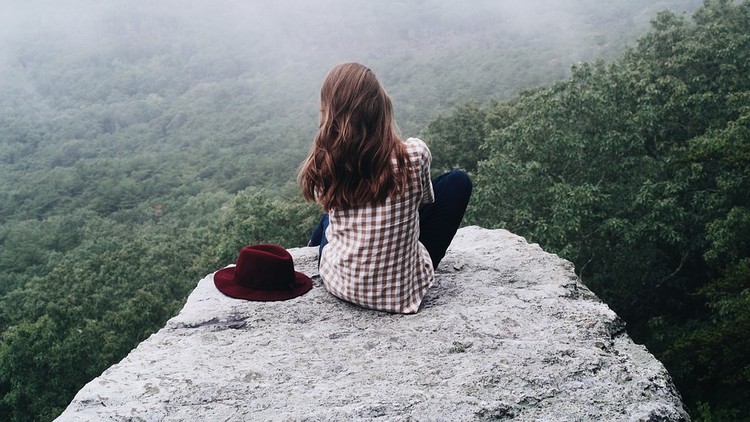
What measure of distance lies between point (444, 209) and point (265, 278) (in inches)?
50.7

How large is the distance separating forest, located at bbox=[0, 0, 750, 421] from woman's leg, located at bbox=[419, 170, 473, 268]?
6847 millimetres

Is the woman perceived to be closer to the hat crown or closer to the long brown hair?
the long brown hair

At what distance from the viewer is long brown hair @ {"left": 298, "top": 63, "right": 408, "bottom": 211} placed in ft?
10.9

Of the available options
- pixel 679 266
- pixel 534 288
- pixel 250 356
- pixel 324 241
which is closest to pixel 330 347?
pixel 250 356

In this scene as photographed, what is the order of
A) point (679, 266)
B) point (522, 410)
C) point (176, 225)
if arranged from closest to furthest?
point (522, 410) < point (679, 266) < point (176, 225)

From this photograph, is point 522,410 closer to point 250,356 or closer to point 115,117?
point 250,356

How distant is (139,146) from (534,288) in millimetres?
86418

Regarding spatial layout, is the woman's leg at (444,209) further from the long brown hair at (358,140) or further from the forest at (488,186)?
the forest at (488,186)

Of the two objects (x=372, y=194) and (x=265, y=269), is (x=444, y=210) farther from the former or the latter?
(x=265, y=269)

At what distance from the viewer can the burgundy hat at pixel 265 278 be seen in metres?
3.99

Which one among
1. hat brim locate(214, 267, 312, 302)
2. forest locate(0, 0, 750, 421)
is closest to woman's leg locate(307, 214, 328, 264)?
hat brim locate(214, 267, 312, 302)

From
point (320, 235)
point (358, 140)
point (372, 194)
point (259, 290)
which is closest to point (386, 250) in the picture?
point (372, 194)

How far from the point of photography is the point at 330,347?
343cm

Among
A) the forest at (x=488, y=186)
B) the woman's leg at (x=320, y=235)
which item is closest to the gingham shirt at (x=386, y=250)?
the woman's leg at (x=320, y=235)
